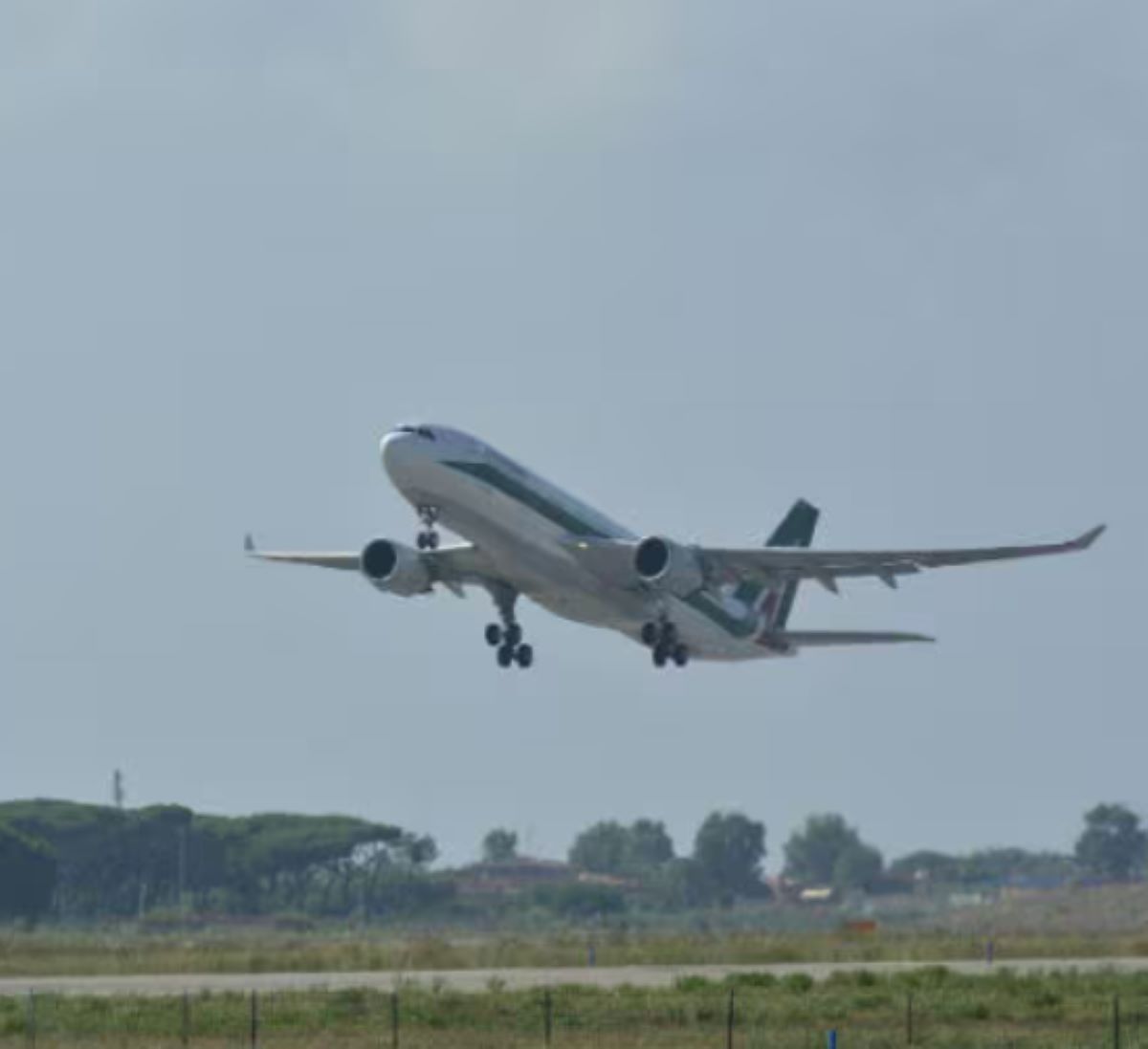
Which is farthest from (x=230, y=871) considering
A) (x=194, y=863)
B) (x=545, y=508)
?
(x=545, y=508)

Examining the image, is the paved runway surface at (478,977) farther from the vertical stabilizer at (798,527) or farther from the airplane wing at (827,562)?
the vertical stabilizer at (798,527)

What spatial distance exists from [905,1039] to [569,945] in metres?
37.0

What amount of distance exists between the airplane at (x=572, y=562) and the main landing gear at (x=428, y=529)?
49 mm

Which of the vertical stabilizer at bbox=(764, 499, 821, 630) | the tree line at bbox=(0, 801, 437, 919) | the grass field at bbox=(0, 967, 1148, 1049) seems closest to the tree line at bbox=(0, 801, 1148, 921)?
the tree line at bbox=(0, 801, 437, 919)

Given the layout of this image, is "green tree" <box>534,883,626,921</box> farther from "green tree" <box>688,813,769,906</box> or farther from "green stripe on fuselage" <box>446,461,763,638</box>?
"green stripe on fuselage" <box>446,461,763,638</box>

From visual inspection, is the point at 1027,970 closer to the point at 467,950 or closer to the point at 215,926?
the point at 467,950

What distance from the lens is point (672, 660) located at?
7869 cm

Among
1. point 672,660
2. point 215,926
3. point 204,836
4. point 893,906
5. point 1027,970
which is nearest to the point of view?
point 1027,970

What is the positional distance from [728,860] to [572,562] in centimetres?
11137

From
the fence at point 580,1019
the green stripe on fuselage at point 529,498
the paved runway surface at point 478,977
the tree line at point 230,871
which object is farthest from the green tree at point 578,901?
the fence at point 580,1019

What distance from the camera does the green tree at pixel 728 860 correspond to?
177125 millimetres

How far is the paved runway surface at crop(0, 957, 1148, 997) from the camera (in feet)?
216

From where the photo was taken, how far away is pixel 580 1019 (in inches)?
2176

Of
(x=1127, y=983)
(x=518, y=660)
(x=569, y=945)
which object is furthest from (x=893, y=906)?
(x=1127, y=983)
